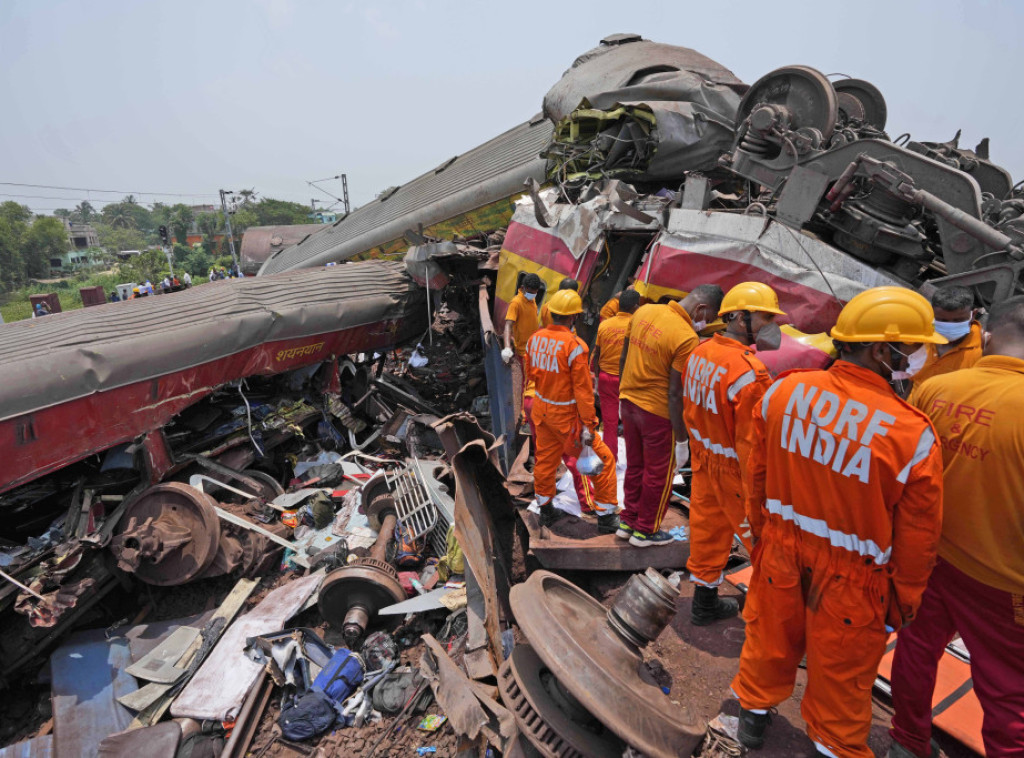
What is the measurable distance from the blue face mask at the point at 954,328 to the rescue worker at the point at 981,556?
885mm

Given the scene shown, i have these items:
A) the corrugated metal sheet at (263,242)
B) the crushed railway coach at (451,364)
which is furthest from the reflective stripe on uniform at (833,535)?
the corrugated metal sheet at (263,242)

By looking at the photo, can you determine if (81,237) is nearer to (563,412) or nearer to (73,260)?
(73,260)

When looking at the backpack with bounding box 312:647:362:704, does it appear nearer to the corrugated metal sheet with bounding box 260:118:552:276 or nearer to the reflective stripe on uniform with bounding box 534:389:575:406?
the reflective stripe on uniform with bounding box 534:389:575:406

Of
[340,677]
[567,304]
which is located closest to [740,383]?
[567,304]

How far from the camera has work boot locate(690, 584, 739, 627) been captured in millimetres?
2680

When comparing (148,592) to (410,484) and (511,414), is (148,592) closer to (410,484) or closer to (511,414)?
(410,484)

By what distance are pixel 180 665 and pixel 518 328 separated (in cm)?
397

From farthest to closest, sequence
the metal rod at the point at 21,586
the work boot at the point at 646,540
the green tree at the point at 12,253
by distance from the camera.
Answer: the green tree at the point at 12,253
the metal rod at the point at 21,586
the work boot at the point at 646,540

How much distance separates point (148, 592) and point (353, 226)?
12579 mm

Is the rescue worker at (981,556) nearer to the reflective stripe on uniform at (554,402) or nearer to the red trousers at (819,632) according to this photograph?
the red trousers at (819,632)

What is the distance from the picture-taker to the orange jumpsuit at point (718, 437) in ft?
7.80

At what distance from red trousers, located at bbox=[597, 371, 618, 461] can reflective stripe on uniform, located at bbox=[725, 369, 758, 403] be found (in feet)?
5.79

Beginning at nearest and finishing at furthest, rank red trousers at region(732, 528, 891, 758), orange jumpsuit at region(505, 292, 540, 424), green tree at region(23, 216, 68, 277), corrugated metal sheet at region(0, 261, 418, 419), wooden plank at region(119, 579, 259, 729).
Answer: red trousers at region(732, 528, 891, 758), wooden plank at region(119, 579, 259, 729), corrugated metal sheet at region(0, 261, 418, 419), orange jumpsuit at region(505, 292, 540, 424), green tree at region(23, 216, 68, 277)

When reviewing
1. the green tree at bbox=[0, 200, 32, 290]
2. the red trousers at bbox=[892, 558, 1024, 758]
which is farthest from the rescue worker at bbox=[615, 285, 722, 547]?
the green tree at bbox=[0, 200, 32, 290]
